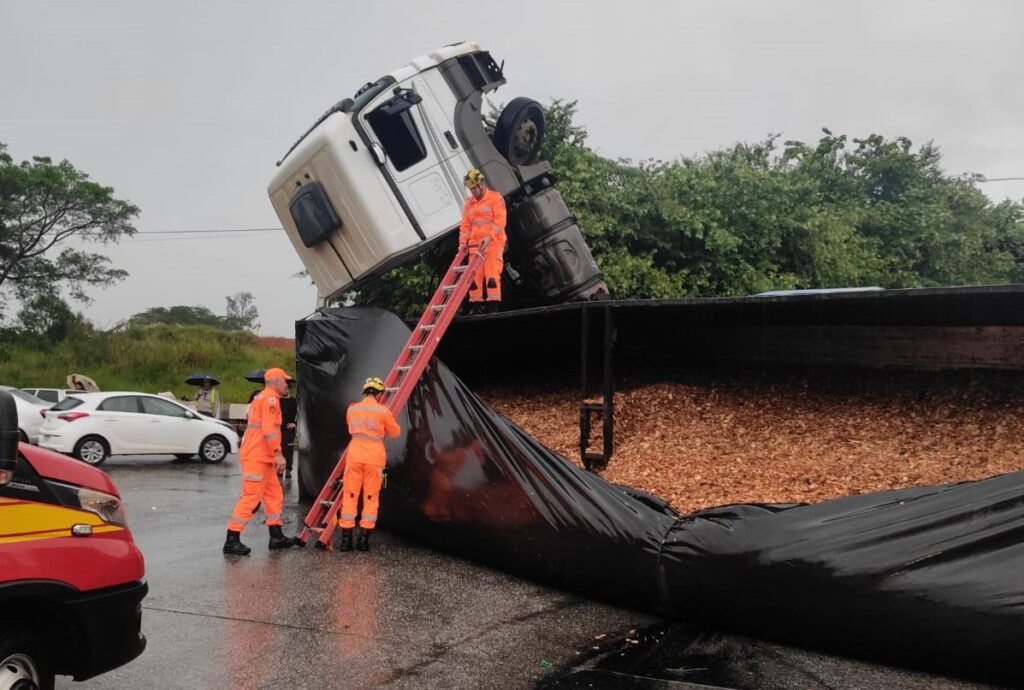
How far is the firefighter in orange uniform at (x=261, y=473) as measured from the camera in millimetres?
6633

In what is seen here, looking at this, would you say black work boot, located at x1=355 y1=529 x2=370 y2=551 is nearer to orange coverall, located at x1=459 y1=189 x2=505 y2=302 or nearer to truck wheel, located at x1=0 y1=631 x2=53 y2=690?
orange coverall, located at x1=459 y1=189 x2=505 y2=302

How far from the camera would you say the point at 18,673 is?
9.61 ft

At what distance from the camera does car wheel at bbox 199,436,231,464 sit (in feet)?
48.1

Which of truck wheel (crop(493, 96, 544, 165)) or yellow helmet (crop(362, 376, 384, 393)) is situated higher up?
truck wheel (crop(493, 96, 544, 165))

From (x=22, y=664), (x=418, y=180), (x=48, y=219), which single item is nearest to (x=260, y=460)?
(x=418, y=180)

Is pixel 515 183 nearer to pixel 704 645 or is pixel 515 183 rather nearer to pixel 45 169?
pixel 704 645

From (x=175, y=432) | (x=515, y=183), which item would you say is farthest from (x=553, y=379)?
(x=175, y=432)

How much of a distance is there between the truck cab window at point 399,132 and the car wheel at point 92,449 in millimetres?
8118

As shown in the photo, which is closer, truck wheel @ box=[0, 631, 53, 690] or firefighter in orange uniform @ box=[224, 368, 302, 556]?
truck wheel @ box=[0, 631, 53, 690]

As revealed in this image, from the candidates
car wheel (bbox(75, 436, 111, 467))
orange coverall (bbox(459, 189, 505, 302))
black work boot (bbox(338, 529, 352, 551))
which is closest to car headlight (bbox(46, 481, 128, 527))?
black work boot (bbox(338, 529, 352, 551))

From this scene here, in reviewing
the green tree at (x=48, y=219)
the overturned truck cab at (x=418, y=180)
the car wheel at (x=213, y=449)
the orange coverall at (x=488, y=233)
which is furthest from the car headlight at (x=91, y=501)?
the green tree at (x=48, y=219)

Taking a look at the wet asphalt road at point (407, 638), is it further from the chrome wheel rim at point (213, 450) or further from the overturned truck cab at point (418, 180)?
the chrome wheel rim at point (213, 450)

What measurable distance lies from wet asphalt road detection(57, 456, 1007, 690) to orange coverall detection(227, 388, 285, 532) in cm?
35

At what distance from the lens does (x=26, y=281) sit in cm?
2873
